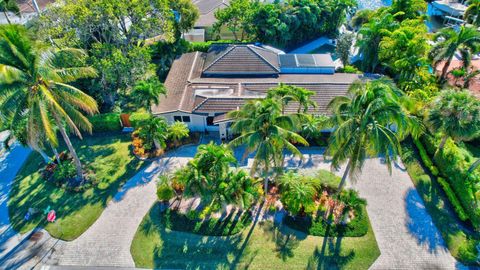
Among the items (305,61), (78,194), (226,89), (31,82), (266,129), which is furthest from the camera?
(305,61)

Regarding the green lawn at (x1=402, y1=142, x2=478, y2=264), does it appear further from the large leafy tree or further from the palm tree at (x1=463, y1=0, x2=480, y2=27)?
the palm tree at (x1=463, y1=0, x2=480, y2=27)

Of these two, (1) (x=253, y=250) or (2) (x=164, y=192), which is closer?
(1) (x=253, y=250)

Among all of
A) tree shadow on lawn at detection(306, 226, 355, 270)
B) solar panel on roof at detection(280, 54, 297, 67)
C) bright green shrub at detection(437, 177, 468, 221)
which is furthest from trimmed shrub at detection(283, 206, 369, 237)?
solar panel on roof at detection(280, 54, 297, 67)

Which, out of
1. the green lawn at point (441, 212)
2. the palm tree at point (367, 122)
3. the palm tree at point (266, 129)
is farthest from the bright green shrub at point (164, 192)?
the green lawn at point (441, 212)

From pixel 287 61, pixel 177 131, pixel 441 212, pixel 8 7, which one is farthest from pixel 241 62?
pixel 8 7

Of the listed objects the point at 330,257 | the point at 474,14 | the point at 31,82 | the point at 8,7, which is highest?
the point at 8,7

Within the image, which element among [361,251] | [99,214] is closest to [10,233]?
[99,214]

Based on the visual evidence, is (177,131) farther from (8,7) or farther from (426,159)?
(8,7)
